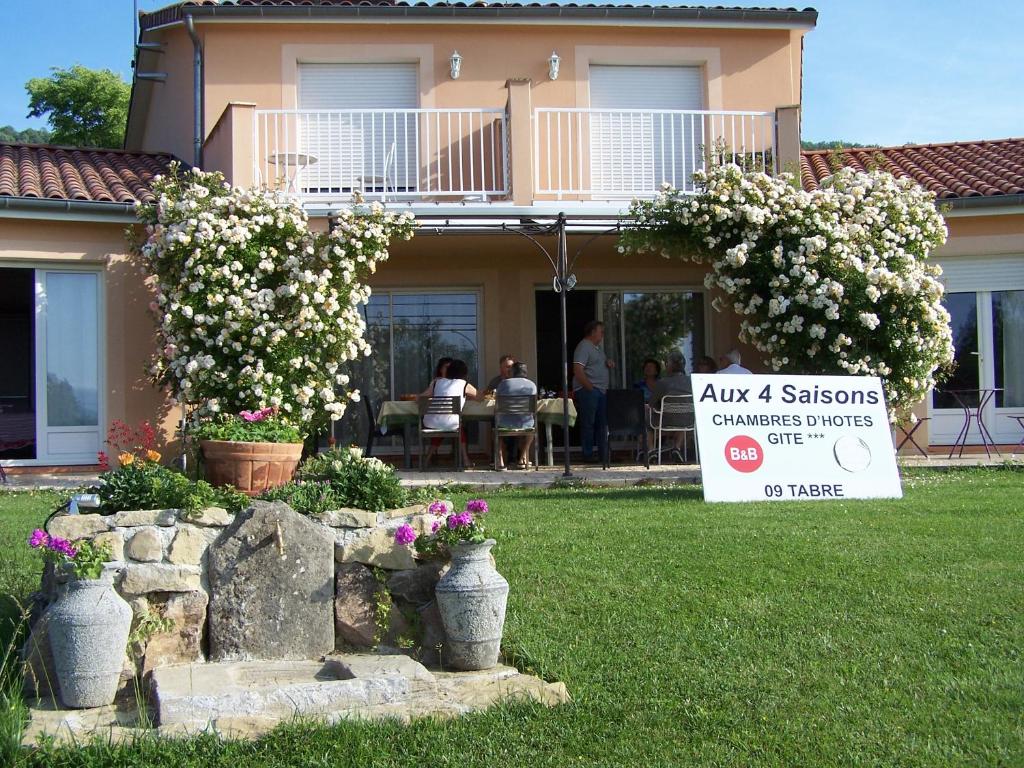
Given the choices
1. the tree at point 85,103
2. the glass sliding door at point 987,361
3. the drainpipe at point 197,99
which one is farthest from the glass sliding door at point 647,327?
the tree at point 85,103

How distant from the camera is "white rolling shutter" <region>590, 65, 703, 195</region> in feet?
41.8

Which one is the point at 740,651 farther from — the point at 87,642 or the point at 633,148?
the point at 633,148

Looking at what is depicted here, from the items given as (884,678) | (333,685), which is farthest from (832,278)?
(333,685)

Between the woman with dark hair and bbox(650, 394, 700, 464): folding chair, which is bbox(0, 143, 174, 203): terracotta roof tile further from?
the woman with dark hair

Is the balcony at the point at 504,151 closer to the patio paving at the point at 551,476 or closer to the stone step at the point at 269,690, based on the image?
the patio paving at the point at 551,476

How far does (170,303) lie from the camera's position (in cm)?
1001

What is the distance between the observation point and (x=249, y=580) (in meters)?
4.33

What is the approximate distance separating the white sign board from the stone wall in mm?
3987

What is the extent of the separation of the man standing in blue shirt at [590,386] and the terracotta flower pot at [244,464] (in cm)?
689

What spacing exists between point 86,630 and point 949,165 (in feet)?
42.2

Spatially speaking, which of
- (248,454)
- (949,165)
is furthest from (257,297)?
(949,165)

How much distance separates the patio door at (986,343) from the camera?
1263 cm

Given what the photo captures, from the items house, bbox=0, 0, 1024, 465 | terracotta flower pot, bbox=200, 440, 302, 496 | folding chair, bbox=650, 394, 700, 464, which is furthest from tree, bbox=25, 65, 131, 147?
terracotta flower pot, bbox=200, 440, 302, 496

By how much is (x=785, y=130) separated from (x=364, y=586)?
9045 millimetres
